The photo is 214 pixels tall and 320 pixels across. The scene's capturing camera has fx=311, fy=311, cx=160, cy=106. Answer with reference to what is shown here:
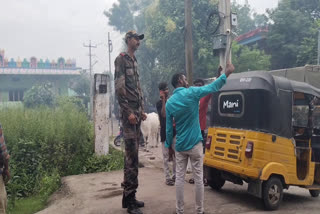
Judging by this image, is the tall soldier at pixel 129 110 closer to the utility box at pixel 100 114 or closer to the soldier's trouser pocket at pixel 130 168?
the soldier's trouser pocket at pixel 130 168

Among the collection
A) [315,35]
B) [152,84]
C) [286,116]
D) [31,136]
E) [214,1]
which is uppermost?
[214,1]

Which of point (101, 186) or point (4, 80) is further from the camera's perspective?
point (4, 80)

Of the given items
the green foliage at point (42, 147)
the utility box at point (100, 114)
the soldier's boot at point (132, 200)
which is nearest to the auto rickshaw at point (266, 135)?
the soldier's boot at point (132, 200)

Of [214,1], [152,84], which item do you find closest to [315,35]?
[214,1]

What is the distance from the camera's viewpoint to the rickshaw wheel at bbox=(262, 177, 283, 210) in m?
4.35

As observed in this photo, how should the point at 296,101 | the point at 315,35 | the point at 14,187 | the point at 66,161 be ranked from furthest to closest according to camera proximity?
the point at 315,35 → the point at 66,161 → the point at 14,187 → the point at 296,101

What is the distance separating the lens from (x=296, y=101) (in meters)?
4.90

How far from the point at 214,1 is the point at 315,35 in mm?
6784

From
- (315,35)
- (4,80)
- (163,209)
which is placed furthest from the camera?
(4,80)

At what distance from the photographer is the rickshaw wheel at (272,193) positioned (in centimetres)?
435

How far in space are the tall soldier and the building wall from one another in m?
32.6

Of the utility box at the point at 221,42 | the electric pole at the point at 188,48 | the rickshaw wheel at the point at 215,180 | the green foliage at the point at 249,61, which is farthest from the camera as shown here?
the green foliage at the point at 249,61

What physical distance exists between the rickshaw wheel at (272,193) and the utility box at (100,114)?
415 centimetres

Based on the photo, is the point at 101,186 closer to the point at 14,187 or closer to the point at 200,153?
the point at 14,187
